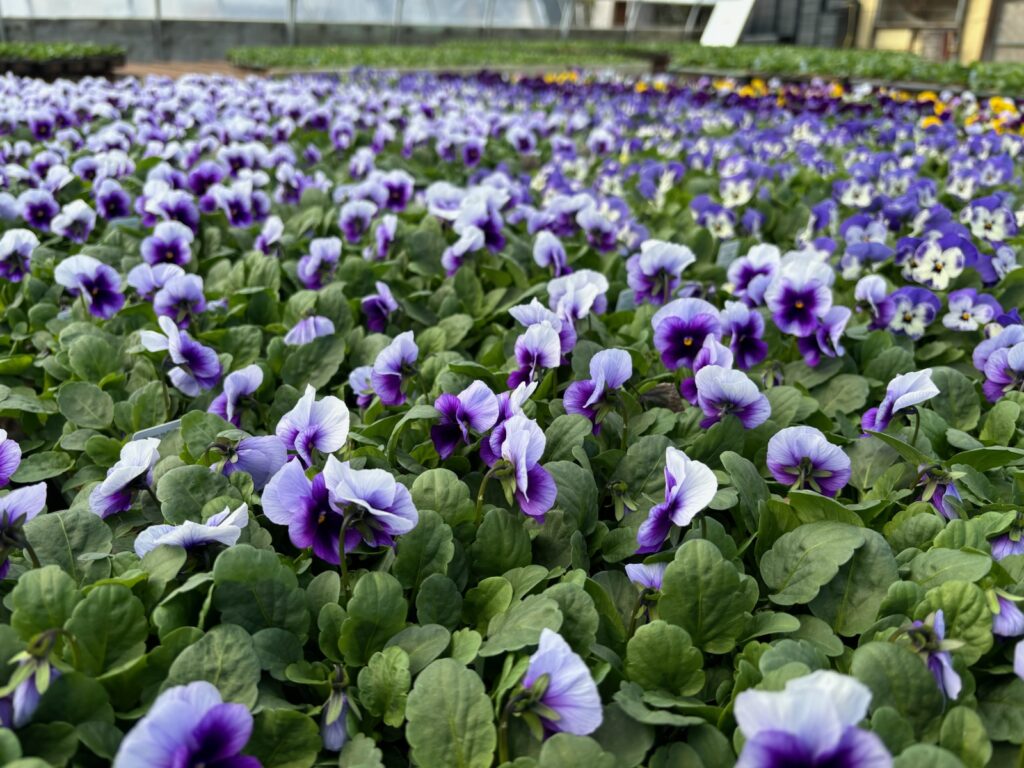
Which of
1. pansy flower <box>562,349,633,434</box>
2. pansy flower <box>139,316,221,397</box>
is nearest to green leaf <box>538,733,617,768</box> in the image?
pansy flower <box>562,349,633,434</box>

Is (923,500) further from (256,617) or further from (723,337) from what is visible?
(256,617)

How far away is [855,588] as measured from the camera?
55.1 inches

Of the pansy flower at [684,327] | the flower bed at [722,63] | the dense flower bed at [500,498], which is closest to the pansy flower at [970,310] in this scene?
the dense flower bed at [500,498]

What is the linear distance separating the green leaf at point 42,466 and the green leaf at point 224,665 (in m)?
0.89

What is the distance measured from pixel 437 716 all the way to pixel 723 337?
4.41ft

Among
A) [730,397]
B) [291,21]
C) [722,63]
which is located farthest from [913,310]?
[291,21]

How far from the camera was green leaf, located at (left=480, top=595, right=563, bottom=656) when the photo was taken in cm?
120

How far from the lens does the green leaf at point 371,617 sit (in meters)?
1.28

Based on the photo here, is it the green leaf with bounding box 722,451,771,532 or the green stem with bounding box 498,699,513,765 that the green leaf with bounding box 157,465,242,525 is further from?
the green leaf with bounding box 722,451,771,532

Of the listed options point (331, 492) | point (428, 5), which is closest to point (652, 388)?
point (331, 492)

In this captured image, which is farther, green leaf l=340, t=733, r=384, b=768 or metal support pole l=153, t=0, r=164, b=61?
metal support pole l=153, t=0, r=164, b=61

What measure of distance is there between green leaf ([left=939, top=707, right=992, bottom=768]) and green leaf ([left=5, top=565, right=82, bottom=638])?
1.14 m

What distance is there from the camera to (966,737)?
108cm

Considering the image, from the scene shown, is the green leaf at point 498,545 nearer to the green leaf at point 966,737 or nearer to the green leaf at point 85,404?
the green leaf at point 966,737
